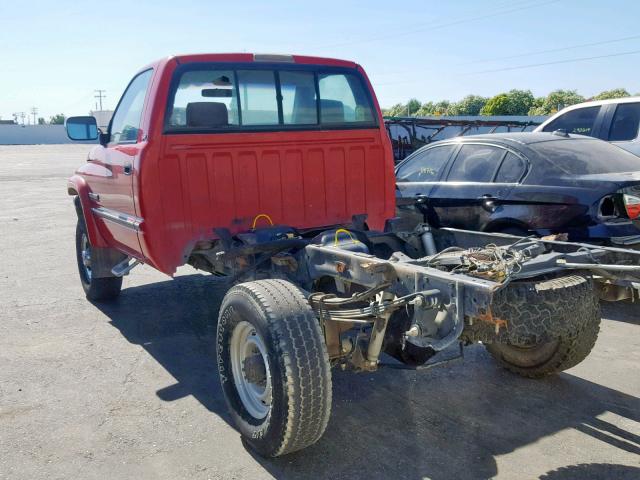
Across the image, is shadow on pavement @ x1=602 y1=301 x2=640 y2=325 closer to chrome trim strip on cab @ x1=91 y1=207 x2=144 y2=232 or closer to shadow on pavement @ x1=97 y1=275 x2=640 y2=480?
shadow on pavement @ x1=97 y1=275 x2=640 y2=480

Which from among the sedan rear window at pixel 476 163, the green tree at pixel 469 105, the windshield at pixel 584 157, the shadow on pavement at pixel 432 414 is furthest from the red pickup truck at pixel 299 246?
the green tree at pixel 469 105

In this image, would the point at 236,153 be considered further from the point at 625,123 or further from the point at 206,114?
the point at 625,123

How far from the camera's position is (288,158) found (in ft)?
16.0

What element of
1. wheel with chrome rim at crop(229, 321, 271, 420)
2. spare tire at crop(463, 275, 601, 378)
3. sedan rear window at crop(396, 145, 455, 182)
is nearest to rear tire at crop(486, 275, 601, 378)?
spare tire at crop(463, 275, 601, 378)

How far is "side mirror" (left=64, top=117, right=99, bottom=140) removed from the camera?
6189mm

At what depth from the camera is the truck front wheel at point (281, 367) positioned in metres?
3.18

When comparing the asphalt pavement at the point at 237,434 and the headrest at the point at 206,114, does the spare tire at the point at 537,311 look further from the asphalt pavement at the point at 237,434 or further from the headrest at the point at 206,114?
the headrest at the point at 206,114

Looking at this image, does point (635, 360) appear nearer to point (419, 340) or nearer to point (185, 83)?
point (419, 340)

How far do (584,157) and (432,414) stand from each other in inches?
126

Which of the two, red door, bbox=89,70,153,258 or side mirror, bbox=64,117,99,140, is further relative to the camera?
side mirror, bbox=64,117,99,140

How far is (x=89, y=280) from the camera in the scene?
259 inches

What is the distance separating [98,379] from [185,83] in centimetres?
228

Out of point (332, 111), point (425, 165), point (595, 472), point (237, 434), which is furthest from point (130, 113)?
point (595, 472)

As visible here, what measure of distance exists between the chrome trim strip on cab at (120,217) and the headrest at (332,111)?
1.68 metres
